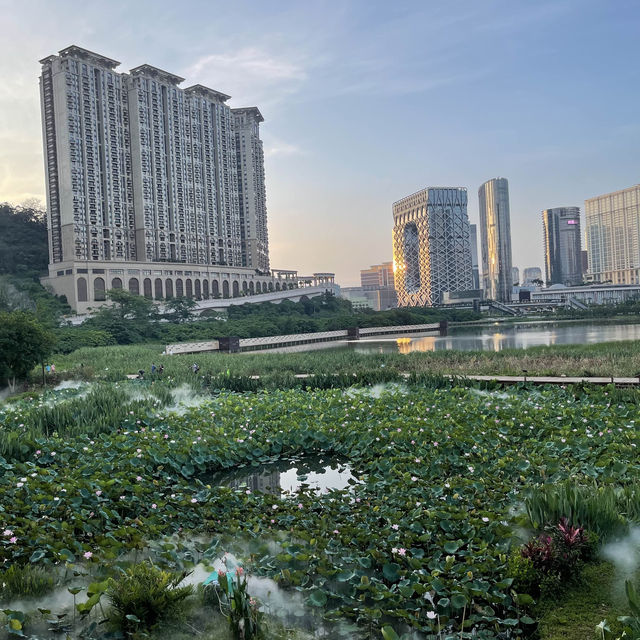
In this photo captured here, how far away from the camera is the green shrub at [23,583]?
12.6ft

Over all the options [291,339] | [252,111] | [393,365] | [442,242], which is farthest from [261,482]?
[442,242]

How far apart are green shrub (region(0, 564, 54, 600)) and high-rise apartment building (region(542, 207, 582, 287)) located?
179167 mm

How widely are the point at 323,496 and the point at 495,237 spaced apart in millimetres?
132012

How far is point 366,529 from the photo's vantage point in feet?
15.9

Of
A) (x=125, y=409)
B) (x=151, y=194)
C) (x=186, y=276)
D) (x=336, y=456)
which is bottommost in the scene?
(x=336, y=456)

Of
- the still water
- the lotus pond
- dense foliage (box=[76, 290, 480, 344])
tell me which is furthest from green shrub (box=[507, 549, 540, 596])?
dense foliage (box=[76, 290, 480, 344])

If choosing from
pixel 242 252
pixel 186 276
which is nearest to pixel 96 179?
pixel 186 276

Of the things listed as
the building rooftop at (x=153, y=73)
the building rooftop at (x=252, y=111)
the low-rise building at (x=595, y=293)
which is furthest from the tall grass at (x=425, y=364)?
the low-rise building at (x=595, y=293)

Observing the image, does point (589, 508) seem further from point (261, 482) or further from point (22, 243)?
point (22, 243)

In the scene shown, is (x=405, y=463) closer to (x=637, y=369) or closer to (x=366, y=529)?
(x=366, y=529)

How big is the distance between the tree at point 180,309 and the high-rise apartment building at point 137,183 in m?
8.86

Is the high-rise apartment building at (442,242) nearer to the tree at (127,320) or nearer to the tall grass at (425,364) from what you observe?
the tree at (127,320)

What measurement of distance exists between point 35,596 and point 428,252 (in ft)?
419

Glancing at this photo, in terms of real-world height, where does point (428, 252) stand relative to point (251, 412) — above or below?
above
